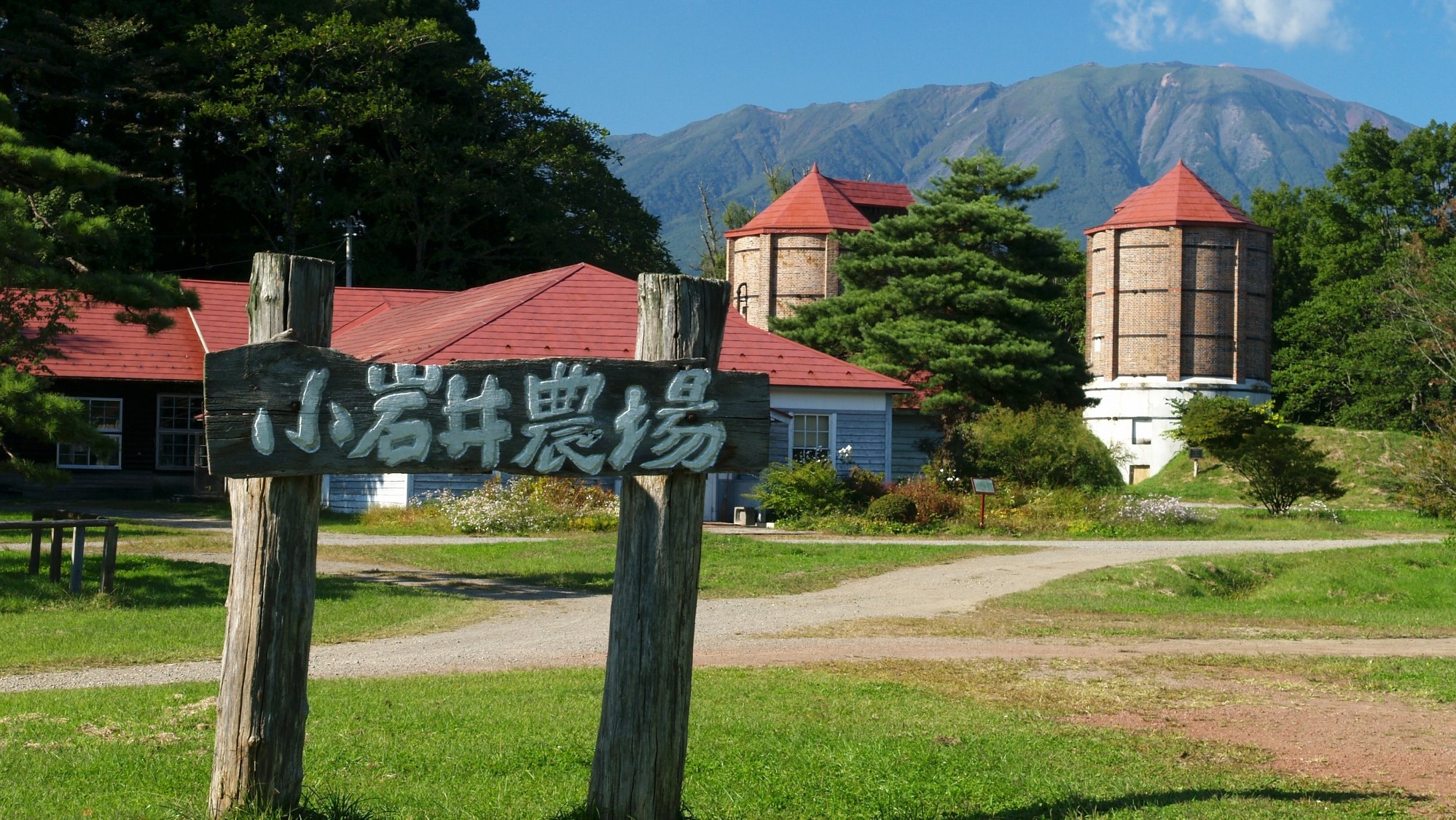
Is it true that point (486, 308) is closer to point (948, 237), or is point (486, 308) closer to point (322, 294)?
point (948, 237)

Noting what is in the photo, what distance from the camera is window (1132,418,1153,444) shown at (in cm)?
5788

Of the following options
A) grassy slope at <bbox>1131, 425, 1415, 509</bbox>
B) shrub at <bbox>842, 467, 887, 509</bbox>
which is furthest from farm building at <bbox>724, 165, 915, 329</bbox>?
shrub at <bbox>842, 467, 887, 509</bbox>

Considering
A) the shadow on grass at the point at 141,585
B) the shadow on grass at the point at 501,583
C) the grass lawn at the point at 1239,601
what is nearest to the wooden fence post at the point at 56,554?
the shadow on grass at the point at 141,585

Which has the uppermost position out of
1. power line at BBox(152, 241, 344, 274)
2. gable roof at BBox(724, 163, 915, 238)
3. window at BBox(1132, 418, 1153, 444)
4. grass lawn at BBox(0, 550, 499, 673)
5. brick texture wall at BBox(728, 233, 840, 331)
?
gable roof at BBox(724, 163, 915, 238)

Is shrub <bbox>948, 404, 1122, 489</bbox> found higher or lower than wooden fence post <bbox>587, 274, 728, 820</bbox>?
higher

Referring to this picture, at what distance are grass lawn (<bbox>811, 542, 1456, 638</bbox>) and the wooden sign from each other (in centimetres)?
844

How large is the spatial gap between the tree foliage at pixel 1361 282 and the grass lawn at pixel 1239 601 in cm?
3587

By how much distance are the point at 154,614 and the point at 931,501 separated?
17013mm

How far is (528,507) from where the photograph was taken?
24.8m

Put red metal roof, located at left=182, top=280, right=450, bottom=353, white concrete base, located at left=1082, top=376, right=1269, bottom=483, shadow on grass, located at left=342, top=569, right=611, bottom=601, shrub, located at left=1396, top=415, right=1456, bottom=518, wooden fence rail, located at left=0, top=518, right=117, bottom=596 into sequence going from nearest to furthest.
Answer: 1. wooden fence rail, located at left=0, top=518, right=117, bottom=596
2. shadow on grass, located at left=342, top=569, right=611, bottom=601
3. shrub, located at left=1396, top=415, right=1456, bottom=518
4. red metal roof, located at left=182, top=280, right=450, bottom=353
5. white concrete base, located at left=1082, top=376, right=1269, bottom=483

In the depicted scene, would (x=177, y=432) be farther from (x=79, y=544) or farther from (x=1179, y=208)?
(x=1179, y=208)

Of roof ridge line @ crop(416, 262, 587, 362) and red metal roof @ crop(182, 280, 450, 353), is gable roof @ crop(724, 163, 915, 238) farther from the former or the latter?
roof ridge line @ crop(416, 262, 587, 362)

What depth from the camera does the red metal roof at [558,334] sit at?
26141 millimetres

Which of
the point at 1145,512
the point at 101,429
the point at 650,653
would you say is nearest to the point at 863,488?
the point at 1145,512
